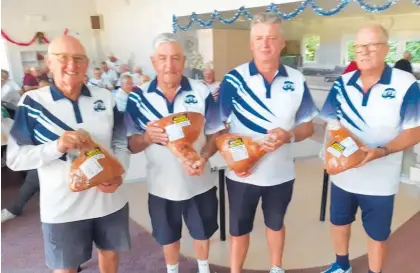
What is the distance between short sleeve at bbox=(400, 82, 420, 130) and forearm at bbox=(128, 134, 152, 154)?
1.15 metres

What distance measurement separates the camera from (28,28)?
933cm

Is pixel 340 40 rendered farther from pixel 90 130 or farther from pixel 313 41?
pixel 90 130

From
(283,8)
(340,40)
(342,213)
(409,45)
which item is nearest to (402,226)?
(342,213)

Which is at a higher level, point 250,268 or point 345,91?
point 345,91

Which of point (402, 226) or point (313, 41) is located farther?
point (313, 41)

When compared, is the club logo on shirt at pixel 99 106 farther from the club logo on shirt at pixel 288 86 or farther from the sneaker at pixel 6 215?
the sneaker at pixel 6 215

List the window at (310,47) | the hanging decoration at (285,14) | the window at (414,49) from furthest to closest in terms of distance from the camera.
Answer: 1. the window at (310,47)
2. the window at (414,49)
3. the hanging decoration at (285,14)

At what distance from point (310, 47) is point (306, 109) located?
7.53m

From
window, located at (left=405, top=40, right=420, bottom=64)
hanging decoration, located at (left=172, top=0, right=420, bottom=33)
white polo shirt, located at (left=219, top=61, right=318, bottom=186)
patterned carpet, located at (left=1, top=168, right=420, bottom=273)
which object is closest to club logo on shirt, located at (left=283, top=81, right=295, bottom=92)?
white polo shirt, located at (left=219, top=61, right=318, bottom=186)

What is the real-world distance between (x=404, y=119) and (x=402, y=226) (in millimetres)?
1551

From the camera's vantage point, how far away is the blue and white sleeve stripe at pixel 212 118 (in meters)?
1.79

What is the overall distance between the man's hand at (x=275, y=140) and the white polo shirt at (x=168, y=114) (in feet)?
0.80

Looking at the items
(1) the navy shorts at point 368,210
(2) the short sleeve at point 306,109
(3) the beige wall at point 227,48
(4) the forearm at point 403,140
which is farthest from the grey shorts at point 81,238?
(3) the beige wall at point 227,48

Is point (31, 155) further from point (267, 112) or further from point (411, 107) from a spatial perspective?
point (411, 107)
